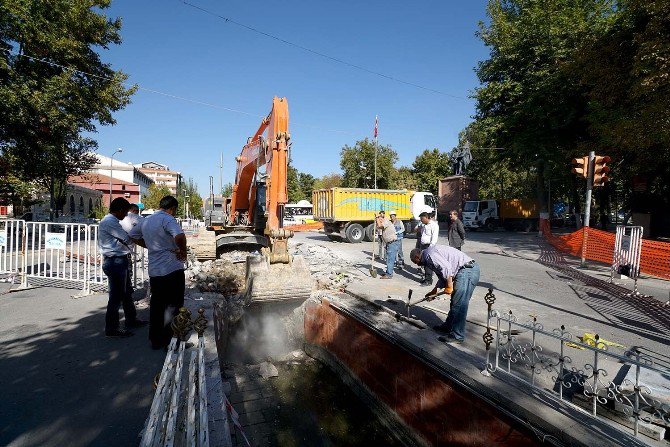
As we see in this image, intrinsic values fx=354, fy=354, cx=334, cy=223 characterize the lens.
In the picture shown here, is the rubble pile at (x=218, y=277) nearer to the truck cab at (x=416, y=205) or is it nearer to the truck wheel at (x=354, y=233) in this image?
the truck wheel at (x=354, y=233)

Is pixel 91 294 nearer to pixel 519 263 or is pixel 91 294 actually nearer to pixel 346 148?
pixel 519 263

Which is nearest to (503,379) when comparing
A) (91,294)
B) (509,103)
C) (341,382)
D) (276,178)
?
(341,382)

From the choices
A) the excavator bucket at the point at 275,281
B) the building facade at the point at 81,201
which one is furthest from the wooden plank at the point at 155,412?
the building facade at the point at 81,201

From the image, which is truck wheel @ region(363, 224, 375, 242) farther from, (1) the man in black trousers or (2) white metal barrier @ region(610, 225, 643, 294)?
(1) the man in black trousers

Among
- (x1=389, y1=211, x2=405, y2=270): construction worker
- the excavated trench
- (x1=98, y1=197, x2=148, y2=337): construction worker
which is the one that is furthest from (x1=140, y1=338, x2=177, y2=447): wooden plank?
(x1=389, y1=211, x2=405, y2=270): construction worker

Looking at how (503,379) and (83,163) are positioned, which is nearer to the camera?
(503,379)

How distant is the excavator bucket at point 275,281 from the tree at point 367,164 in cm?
3082

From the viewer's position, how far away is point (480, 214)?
2506 cm

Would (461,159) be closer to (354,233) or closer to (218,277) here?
(354,233)

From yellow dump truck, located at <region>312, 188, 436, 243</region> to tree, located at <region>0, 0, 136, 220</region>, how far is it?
11.3 metres

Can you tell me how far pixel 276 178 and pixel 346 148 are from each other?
107 feet

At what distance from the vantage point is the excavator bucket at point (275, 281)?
5.60 m

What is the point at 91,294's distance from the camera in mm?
6508

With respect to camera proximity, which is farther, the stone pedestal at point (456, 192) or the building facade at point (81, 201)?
the building facade at point (81, 201)
